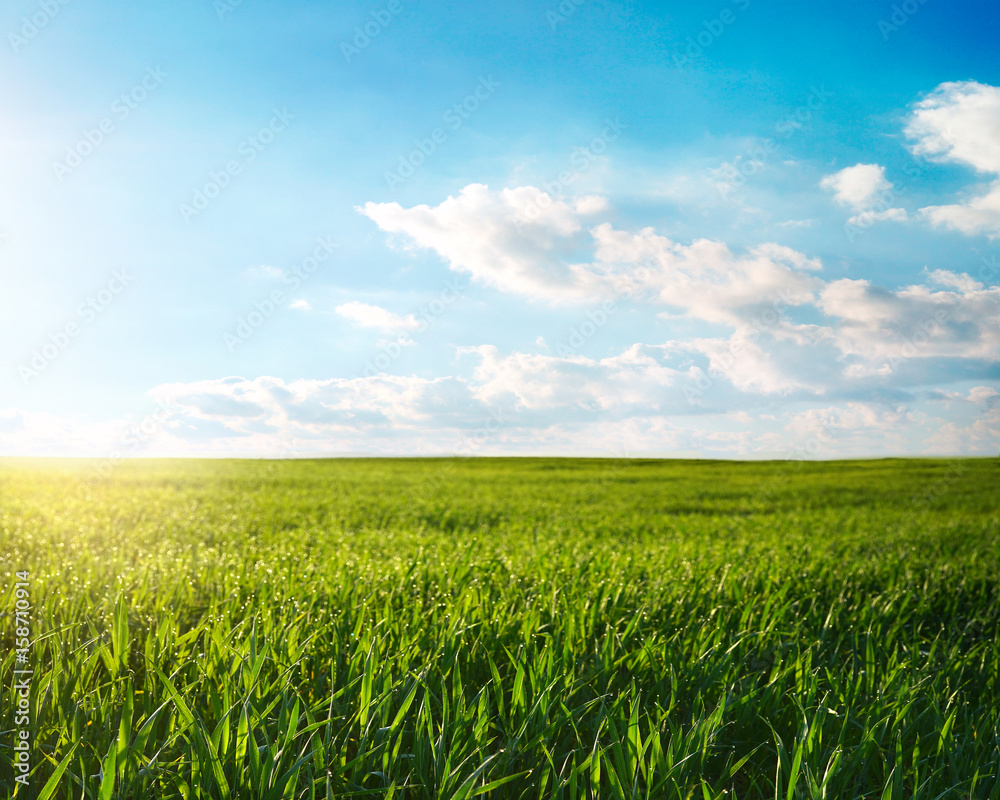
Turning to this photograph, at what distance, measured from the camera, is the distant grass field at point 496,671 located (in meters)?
2.37

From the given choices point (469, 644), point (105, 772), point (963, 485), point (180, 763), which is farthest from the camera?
point (963, 485)

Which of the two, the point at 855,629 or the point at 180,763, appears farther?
the point at 855,629

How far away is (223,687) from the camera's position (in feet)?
9.46

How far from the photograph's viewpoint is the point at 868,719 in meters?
2.86

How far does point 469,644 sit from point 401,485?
18465mm

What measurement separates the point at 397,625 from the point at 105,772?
6.30 feet

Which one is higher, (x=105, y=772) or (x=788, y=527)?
(x=105, y=772)

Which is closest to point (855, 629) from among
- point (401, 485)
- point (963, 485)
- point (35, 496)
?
point (35, 496)

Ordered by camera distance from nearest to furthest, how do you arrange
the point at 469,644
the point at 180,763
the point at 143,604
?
1. the point at 180,763
2. the point at 469,644
3. the point at 143,604

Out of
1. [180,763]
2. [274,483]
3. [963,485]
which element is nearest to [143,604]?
[180,763]

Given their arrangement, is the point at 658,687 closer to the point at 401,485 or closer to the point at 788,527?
the point at 788,527

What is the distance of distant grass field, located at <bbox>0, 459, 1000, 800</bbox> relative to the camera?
237 centimetres

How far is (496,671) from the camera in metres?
2.93

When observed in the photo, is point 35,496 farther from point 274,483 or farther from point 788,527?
point 788,527
